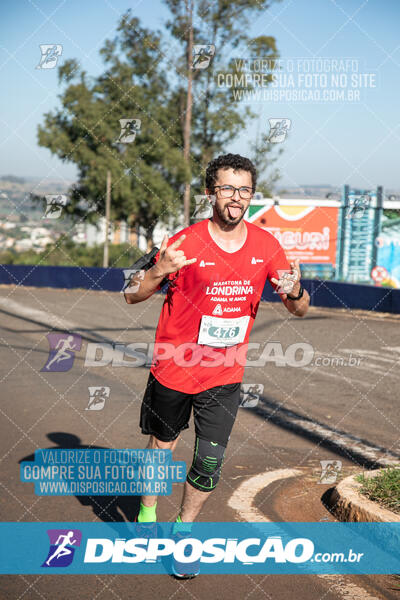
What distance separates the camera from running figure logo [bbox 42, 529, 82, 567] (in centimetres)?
393

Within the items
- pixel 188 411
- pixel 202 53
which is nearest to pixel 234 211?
pixel 188 411

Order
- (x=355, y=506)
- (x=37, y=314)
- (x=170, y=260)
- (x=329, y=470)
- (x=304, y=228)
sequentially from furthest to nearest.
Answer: (x=304, y=228) < (x=37, y=314) < (x=329, y=470) < (x=355, y=506) < (x=170, y=260)

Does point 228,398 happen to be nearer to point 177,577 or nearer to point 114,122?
point 177,577

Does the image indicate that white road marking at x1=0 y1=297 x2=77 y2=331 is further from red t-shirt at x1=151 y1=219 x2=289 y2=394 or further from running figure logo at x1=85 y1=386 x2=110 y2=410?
red t-shirt at x1=151 y1=219 x2=289 y2=394

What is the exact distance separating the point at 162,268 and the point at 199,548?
64.1 inches

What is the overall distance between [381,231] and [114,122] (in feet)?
48.7

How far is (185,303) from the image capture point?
148 inches

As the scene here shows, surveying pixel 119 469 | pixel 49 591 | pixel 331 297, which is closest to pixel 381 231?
pixel 331 297

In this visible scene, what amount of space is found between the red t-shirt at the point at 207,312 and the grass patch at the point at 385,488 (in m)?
1.31

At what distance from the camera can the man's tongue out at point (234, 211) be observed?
368 cm

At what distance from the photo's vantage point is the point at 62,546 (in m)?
4.11

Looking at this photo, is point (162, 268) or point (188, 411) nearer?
point (162, 268)

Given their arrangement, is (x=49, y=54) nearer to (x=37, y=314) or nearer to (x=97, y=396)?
(x=97, y=396)

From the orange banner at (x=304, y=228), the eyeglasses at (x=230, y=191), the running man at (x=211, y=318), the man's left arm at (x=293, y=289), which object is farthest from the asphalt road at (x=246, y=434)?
the orange banner at (x=304, y=228)
